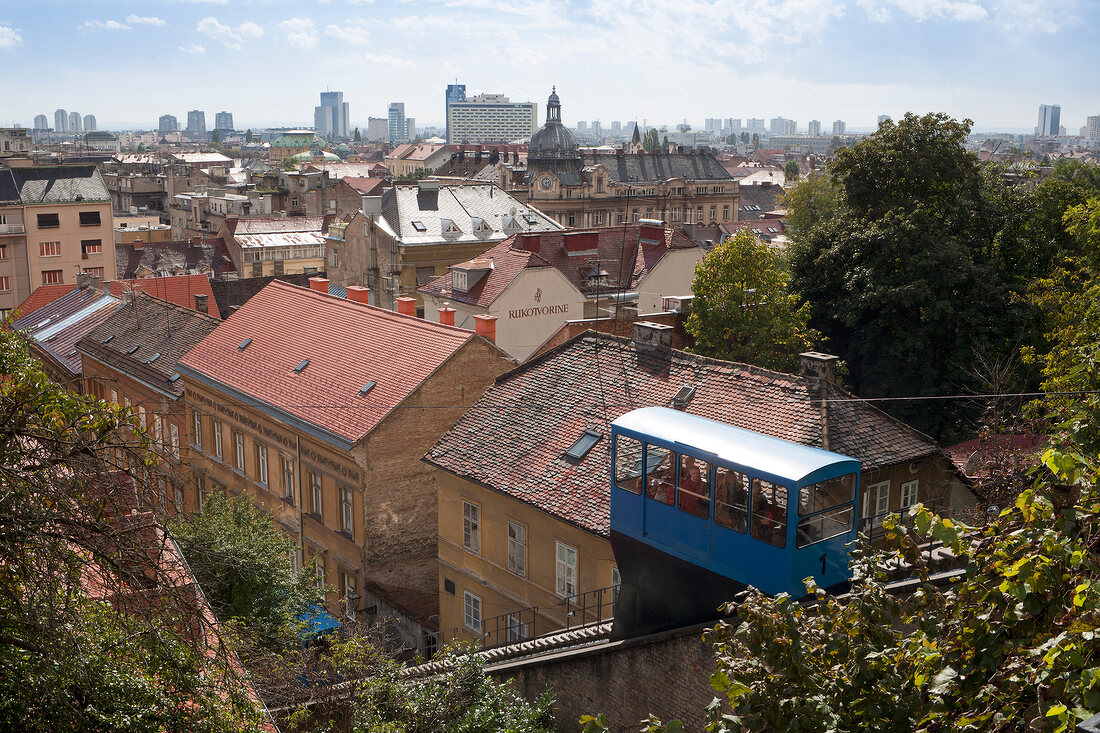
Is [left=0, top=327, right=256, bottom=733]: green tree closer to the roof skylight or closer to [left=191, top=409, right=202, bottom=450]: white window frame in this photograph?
the roof skylight

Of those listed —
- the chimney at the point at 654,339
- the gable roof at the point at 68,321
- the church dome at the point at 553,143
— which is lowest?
the gable roof at the point at 68,321

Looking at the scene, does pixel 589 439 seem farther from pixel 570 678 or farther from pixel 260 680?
pixel 260 680

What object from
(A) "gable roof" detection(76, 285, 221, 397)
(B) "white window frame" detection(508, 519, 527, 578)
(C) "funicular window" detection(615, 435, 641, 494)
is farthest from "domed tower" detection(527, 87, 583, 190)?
(C) "funicular window" detection(615, 435, 641, 494)

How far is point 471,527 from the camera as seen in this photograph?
25.8m

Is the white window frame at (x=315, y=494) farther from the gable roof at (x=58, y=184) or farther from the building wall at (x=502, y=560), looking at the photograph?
the gable roof at (x=58, y=184)

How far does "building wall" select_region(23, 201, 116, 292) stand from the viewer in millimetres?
70625

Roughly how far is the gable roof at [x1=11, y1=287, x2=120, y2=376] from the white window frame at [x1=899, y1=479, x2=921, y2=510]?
32.5 metres

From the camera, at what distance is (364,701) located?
16062mm

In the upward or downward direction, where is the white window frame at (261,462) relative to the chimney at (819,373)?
downward

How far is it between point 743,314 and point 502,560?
568 inches

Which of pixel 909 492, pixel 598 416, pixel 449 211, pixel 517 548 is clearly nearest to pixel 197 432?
pixel 517 548

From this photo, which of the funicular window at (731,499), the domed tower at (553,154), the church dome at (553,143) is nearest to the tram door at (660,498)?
the funicular window at (731,499)

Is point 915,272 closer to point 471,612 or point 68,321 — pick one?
point 471,612

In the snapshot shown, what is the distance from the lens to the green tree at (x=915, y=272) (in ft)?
116
